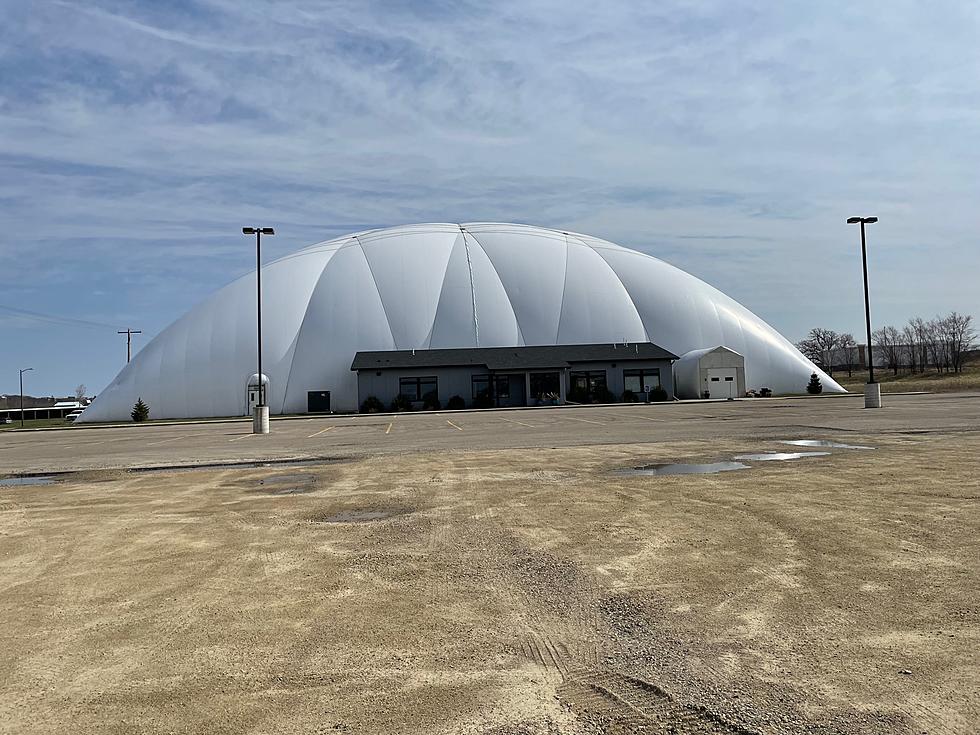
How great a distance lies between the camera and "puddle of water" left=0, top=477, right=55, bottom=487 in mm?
14570

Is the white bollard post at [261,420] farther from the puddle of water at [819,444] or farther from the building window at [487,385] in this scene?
the building window at [487,385]

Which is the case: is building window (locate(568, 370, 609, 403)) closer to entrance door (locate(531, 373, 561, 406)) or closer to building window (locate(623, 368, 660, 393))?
entrance door (locate(531, 373, 561, 406))

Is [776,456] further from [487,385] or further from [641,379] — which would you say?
[641,379]

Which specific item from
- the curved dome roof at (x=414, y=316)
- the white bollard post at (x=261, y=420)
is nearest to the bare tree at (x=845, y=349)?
the curved dome roof at (x=414, y=316)

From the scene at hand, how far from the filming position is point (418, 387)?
59.3m

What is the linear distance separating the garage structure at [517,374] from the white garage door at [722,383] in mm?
3018

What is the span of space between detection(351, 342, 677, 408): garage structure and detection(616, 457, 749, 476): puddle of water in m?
44.2

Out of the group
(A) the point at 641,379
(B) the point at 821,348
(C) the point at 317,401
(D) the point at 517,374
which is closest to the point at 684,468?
(D) the point at 517,374

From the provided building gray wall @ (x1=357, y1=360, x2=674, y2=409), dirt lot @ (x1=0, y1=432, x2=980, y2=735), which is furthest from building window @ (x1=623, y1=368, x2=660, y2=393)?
dirt lot @ (x1=0, y1=432, x2=980, y2=735)

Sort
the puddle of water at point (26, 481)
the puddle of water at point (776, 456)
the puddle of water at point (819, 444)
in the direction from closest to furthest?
1. the puddle of water at point (26, 481)
2. the puddle of water at point (776, 456)
3. the puddle of water at point (819, 444)

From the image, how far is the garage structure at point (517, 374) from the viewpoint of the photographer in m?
58.5

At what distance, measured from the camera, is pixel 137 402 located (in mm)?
58375

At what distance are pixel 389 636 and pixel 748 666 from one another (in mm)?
2159

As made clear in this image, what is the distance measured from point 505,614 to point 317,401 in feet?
178
